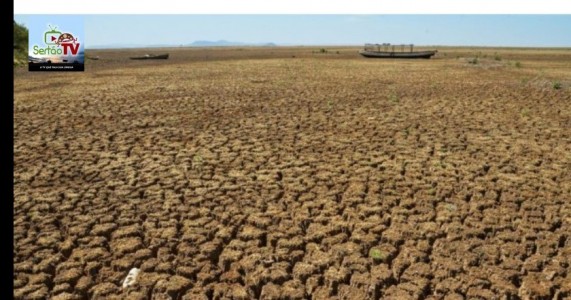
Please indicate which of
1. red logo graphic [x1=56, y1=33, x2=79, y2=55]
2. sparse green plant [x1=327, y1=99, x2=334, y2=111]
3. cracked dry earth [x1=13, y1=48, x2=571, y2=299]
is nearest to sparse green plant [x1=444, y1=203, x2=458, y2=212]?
cracked dry earth [x1=13, y1=48, x2=571, y2=299]

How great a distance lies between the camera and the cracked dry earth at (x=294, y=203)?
3711mm

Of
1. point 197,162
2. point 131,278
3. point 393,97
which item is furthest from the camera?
point 393,97

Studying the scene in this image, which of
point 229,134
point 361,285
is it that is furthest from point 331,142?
point 361,285

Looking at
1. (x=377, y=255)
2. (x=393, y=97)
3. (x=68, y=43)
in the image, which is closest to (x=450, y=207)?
(x=377, y=255)

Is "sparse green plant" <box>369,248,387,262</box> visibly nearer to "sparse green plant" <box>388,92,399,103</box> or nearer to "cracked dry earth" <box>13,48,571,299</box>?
"cracked dry earth" <box>13,48,571,299</box>

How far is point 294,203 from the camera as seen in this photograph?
17.3ft

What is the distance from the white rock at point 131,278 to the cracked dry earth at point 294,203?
2.0 inches

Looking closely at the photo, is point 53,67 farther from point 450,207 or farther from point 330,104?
point 450,207

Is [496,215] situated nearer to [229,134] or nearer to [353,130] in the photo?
[353,130]

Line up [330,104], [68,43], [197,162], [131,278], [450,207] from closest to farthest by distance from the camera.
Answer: [131,278] → [450,207] → [197,162] → [330,104] → [68,43]

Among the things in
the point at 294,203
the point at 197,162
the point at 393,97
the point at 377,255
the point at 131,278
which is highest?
the point at 393,97

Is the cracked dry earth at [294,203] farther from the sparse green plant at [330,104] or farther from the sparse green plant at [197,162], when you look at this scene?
the sparse green plant at [330,104]

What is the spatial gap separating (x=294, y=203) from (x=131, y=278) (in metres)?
2.15

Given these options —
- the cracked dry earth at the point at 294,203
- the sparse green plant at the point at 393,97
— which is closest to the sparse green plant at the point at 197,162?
the cracked dry earth at the point at 294,203
